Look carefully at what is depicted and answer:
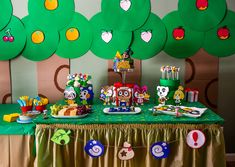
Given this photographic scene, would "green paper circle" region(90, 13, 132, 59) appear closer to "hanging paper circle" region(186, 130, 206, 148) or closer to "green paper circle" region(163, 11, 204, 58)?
"green paper circle" region(163, 11, 204, 58)

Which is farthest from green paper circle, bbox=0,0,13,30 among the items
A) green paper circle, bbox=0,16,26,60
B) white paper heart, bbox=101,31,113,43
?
white paper heart, bbox=101,31,113,43

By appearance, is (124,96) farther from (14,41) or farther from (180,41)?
(14,41)

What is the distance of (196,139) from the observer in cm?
155

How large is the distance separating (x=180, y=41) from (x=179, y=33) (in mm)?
68

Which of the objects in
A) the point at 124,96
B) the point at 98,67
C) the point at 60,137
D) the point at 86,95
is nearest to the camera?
the point at 60,137

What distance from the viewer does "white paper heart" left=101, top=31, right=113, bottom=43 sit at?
220cm

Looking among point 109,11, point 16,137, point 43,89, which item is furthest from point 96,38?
point 16,137

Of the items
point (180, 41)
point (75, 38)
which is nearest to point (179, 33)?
point (180, 41)

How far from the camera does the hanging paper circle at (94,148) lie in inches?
60.6

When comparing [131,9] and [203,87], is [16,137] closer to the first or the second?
[131,9]

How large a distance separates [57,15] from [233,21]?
148cm

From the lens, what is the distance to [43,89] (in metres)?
2.26

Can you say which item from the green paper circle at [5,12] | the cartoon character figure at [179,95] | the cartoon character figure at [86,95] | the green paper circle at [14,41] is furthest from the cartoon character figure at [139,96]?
the green paper circle at [5,12]

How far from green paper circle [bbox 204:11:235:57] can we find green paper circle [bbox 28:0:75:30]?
118 centimetres
